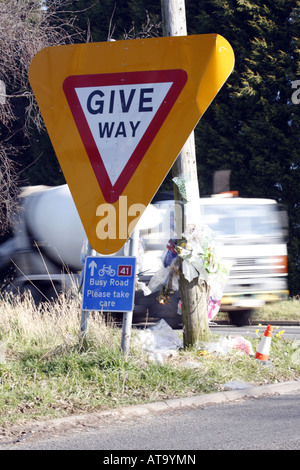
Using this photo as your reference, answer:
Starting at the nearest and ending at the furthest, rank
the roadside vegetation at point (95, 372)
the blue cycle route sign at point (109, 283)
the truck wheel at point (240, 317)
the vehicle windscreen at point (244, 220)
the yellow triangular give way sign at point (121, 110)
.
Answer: the roadside vegetation at point (95, 372)
the yellow triangular give way sign at point (121, 110)
the blue cycle route sign at point (109, 283)
the vehicle windscreen at point (244, 220)
the truck wheel at point (240, 317)

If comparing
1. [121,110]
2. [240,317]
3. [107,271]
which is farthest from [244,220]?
[121,110]

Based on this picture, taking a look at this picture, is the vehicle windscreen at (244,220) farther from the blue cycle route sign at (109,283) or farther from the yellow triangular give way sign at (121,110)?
the yellow triangular give way sign at (121,110)

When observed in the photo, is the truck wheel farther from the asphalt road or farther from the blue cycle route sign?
the blue cycle route sign

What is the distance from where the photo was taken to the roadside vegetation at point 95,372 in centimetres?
589

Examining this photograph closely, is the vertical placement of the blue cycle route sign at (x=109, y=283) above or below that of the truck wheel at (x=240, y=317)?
above

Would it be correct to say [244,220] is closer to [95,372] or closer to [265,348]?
[265,348]

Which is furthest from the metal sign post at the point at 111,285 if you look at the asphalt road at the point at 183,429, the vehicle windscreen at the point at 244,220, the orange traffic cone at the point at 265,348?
the vehicle windscreen at the point at 244,220

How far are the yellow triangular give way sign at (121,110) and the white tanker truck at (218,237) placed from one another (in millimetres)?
5676

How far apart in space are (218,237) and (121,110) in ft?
23.0

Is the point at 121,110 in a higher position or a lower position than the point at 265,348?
higher

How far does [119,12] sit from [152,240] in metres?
12.3

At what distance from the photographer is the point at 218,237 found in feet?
42.6

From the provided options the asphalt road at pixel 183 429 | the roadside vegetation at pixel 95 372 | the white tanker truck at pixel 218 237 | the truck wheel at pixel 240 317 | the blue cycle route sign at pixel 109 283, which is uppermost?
the white tanker truck at pixel 218 237

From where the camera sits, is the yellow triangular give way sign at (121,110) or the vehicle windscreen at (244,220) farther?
the vehicle windscreen at (244,220)
